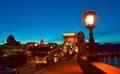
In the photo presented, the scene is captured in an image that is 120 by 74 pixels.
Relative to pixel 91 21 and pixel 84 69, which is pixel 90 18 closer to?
pixel 91 21

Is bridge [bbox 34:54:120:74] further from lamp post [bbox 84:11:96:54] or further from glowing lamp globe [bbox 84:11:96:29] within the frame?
glowing lamp globe [bbox 84:11:96:29]

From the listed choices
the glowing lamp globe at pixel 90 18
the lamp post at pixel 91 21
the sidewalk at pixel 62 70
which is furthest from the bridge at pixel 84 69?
the glowing lamp globe at pixel 90 18

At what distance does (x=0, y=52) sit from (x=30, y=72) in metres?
10.1

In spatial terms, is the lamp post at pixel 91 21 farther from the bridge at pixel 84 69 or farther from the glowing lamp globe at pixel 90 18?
the bridge at pixel 84 69

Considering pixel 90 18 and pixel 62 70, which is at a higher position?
pixel 90 18

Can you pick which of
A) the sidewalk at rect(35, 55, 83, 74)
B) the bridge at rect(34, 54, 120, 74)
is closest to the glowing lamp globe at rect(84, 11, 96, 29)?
the bridge at rect(34, 54, 120, 74)

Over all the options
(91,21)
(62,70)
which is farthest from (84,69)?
(91,21)

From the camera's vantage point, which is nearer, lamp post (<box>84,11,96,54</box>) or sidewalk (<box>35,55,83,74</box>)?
lamp post (<box>84,11,96,54</box>)

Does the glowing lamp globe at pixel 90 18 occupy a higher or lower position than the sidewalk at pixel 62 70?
higher

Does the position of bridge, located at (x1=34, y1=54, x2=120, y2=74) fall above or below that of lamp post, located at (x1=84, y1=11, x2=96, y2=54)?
below

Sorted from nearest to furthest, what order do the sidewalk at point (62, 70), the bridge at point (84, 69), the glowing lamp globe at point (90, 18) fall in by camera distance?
the bridge at point (84, 69) → the glowing lamp globe at point (90, 18) → the sidewalk at point (62, 70)

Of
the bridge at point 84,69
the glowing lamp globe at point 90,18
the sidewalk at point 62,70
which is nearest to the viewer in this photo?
the bridge at point 84,69

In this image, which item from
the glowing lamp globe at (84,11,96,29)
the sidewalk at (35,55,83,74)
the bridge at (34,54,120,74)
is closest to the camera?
the bridge at (34,54,120,74)

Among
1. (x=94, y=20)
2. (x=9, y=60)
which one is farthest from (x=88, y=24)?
(x=9, y=60)
